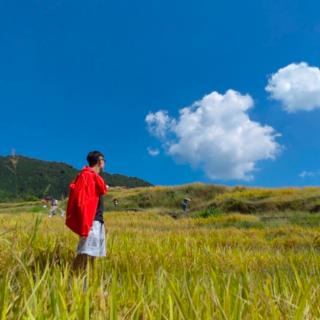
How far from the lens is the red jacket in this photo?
5.90 metres

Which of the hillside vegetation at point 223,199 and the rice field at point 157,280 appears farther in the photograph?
the hillside vegetation at point 223,199

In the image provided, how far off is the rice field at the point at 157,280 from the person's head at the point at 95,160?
0.95 meters

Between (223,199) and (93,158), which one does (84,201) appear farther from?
(223,199)

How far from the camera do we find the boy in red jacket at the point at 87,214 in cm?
570

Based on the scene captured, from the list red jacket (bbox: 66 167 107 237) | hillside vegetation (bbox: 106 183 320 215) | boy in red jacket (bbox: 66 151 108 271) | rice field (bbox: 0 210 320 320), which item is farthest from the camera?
hillside vegetation (bbox: 106 183 320 215)

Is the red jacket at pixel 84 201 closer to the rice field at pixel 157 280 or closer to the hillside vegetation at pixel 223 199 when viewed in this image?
the rice field at pixel 157 280

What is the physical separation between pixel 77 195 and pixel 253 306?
4127 mm

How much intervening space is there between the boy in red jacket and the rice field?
0.62 feet

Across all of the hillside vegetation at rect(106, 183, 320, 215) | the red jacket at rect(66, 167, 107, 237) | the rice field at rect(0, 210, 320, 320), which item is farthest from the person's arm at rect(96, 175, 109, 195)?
the hillside vegetation at rect(106, 183, 320, 215)

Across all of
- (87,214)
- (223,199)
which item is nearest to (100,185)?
(87,214)

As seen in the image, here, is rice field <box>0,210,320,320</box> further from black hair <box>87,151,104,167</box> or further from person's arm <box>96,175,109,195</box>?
black hair <box>87,151,104,167</box>

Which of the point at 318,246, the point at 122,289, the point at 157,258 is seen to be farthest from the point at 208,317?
the point at 318,246

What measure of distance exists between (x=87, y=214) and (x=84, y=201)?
16 centimetres

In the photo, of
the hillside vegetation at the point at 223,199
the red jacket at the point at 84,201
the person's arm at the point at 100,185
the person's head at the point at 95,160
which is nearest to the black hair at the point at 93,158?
the person's head at the point at 95,160
